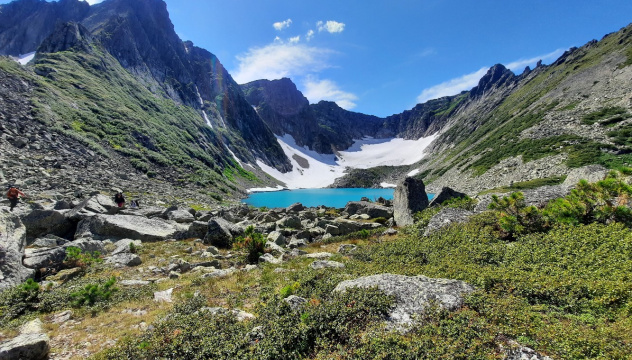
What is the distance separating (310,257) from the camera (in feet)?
47.0

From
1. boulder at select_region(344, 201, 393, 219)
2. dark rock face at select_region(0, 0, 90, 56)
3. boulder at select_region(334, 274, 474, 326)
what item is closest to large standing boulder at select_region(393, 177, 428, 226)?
boulder at select_region(344, 201, 393, 219)

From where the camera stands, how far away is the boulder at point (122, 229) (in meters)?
17.1

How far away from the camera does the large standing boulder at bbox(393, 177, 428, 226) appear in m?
21.8

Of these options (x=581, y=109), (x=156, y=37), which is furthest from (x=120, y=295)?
(x=156, y=37)

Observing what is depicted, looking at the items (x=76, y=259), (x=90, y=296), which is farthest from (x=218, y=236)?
(x=90, y=296)

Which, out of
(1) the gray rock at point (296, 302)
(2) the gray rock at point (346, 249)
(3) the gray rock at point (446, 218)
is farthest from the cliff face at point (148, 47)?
(1) the gray rock at point (296, 302)

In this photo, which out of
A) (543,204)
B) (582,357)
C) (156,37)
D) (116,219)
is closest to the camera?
(582,357)

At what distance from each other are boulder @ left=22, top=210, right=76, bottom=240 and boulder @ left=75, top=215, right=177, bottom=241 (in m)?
0.90

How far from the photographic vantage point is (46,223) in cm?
1636

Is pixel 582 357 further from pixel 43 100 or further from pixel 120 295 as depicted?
pixel 43 100

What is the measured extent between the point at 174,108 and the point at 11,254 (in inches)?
5187

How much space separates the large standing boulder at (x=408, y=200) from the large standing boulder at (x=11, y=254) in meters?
21.0

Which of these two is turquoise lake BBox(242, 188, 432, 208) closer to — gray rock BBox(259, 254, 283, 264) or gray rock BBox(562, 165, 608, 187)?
gray rock BBox(562, 165, 608, 187)

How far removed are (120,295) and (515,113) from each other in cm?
14786
